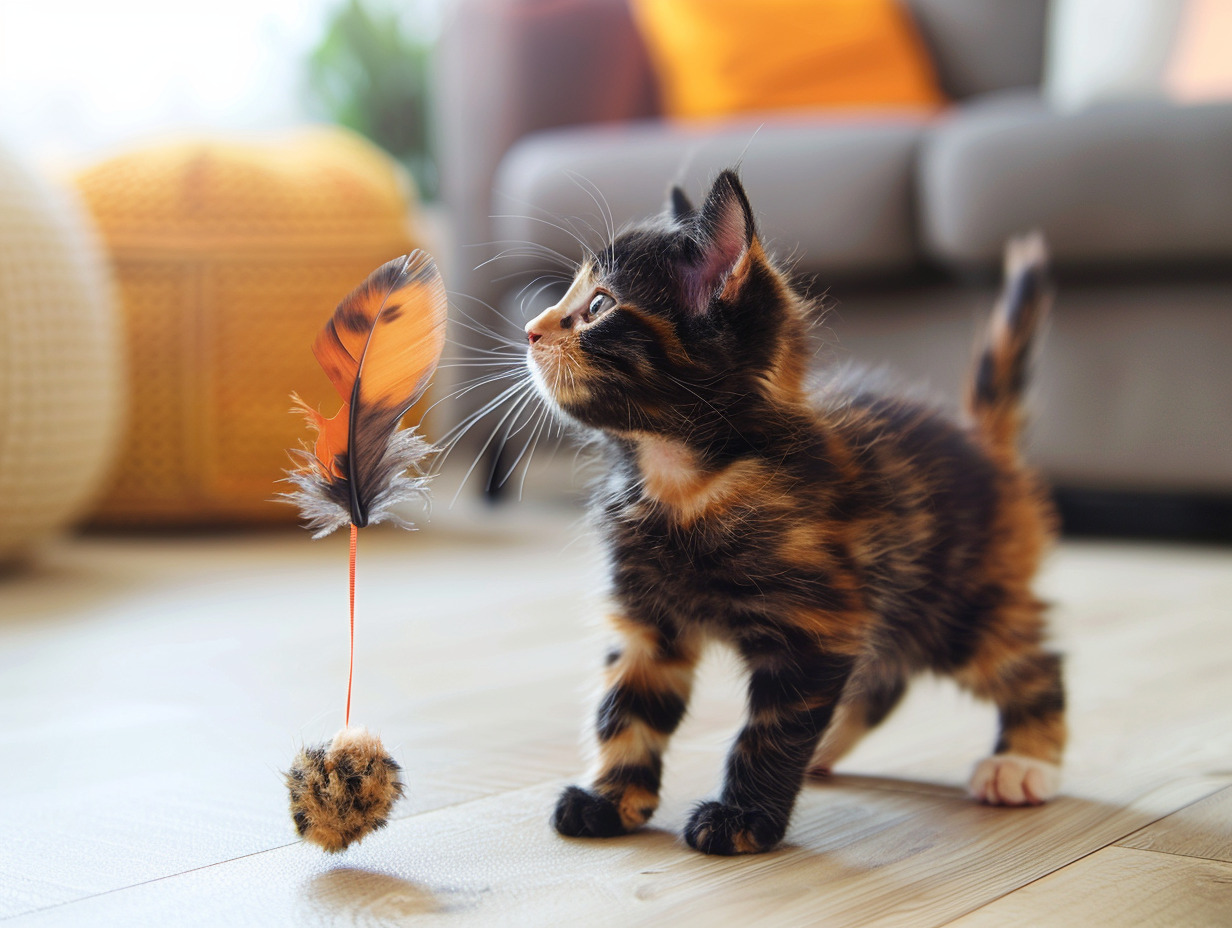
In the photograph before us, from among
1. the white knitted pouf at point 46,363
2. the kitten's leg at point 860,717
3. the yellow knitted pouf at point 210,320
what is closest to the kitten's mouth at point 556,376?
the kitten's leg at point 860,717

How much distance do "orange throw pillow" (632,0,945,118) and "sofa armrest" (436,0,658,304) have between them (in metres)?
0.15

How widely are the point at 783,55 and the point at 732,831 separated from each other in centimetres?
241

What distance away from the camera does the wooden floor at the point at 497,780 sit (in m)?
0.74

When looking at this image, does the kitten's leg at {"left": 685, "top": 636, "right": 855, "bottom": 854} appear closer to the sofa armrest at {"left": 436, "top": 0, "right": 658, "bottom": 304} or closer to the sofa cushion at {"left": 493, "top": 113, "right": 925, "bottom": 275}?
the sofa cushion at {"left": 493, "top": 113, "right": 925, "bottom": 275}

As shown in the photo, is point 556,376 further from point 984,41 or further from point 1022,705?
point 984,41

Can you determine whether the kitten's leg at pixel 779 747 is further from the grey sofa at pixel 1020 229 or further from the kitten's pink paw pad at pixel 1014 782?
the grey sofa at pixel 1020 229

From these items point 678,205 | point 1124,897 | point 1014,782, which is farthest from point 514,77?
point 1124,897

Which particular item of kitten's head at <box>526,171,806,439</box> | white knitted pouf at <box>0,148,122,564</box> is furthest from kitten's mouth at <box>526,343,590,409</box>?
white knitted pouf at <box>0,148,122,564</box>

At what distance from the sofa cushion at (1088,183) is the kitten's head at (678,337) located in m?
1.39

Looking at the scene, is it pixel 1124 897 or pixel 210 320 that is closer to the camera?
pixel 1124 897

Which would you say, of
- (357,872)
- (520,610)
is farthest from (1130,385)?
(357,872)

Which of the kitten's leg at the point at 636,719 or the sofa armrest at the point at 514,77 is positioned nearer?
the kitten's leg at the point at 636,719

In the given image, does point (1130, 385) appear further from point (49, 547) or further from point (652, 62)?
point (49, 547)

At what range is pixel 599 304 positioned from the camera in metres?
0.86
